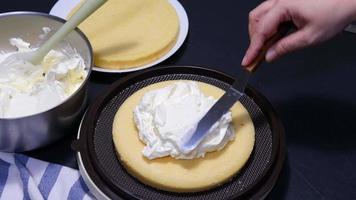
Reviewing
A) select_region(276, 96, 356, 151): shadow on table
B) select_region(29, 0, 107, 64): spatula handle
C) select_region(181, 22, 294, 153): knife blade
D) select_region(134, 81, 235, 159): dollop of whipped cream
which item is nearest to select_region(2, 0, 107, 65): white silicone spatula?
select_region(29, 0, 107, 64): spatula handle

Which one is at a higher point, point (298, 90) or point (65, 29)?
point (65, 29)

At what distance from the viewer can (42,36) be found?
3.16 ft

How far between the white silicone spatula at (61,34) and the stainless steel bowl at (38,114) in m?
0.03

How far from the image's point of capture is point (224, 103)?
29.1 inches

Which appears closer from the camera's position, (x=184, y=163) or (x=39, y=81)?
(x=184, y=163)

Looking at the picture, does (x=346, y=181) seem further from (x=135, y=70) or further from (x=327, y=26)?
(x=135, y=70)

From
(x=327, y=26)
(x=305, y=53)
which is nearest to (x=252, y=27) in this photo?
(x=327, y=26)

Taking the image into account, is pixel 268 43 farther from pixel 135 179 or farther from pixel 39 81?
pixel 39 81

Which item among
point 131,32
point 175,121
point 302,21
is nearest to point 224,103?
point 175,121

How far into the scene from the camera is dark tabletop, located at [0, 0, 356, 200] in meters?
0.83

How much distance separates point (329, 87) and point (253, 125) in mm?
272

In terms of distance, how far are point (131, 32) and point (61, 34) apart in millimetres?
212

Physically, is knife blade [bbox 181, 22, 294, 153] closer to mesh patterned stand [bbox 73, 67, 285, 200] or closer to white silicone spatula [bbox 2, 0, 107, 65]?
mesh patterned stand [bbox 73, 67, 285, 200]

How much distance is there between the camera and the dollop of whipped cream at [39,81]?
2.69ft
